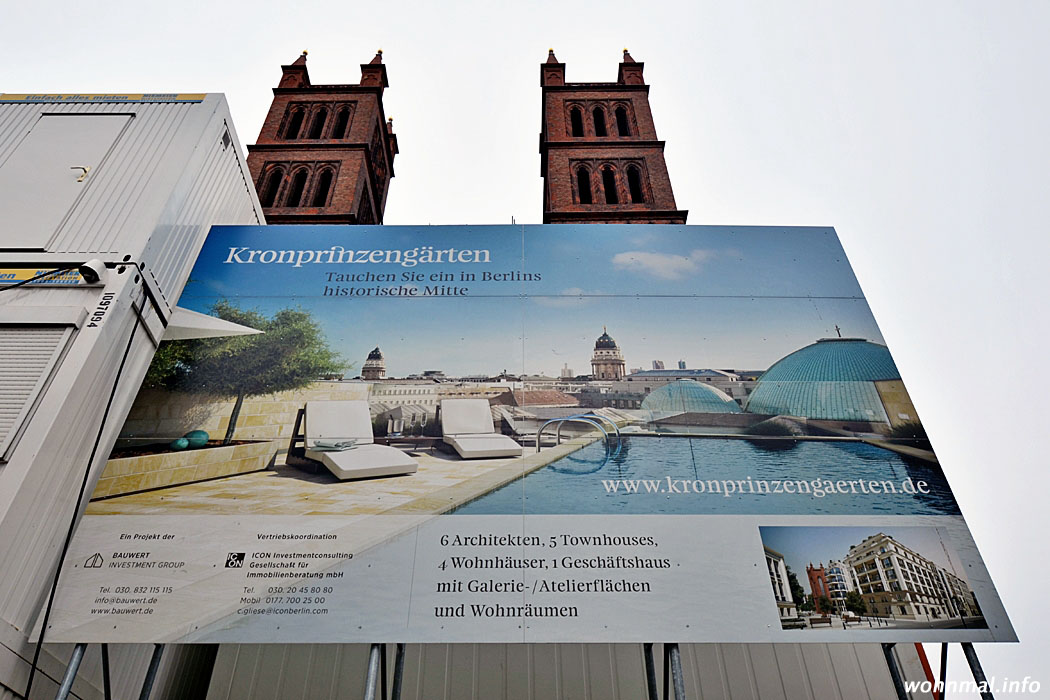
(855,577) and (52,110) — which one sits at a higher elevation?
(52,110)

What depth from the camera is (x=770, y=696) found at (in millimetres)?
6180

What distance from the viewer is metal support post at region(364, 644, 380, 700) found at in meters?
4.51

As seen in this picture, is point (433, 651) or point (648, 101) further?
point (648, 101)

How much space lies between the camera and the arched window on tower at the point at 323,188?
631 inches

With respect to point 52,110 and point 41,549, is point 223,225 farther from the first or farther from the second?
point 41,549

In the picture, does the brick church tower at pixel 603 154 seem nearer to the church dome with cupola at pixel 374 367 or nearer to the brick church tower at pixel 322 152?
the brick church tower at pixel 322 152

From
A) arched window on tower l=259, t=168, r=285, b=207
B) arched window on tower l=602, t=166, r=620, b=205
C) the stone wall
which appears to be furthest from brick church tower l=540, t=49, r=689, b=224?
the stone wall

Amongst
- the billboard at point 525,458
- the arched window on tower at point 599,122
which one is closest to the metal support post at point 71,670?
the billboard at point 525,458

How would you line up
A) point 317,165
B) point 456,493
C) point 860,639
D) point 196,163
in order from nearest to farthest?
point 860,639 < point 456,493 < point 196,163 < point 317,165

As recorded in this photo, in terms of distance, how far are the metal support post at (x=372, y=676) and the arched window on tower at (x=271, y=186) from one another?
13736mm

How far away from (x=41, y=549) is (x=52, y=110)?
20.3 feet

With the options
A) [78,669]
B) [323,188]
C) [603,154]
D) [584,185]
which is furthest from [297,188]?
[78,669]

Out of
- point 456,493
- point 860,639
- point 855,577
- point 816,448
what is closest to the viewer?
point 860,639

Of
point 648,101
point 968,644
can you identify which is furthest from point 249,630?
point 648,101
